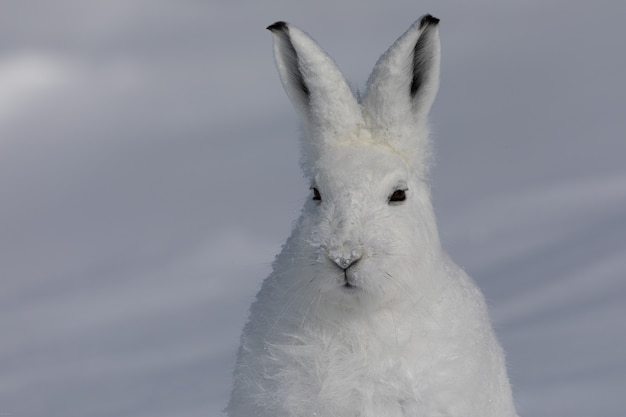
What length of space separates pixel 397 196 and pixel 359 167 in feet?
1.08

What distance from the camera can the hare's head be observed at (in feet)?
21.9

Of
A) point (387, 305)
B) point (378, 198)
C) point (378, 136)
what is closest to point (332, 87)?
point (378, 136)

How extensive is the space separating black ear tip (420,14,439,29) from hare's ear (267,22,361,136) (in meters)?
0.67

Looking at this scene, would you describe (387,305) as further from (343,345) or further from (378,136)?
(378,136)

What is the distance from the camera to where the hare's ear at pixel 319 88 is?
7.31 meters

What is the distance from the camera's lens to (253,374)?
24.0 feet

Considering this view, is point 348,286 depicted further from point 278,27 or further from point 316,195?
point 278,27

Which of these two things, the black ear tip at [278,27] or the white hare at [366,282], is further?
the black ear tip at [278,27]

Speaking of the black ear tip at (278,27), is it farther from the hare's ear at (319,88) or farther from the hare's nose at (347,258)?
the hare's nose at (347,258)

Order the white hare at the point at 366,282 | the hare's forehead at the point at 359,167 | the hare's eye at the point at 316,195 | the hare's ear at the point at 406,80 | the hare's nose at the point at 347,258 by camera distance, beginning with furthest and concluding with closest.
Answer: the hare's ear at the point at 406,80
the hare's eye at the point at 316,195
the hare's forehead at the point at 359,167
the white hare at the point at 366,282
the hare's nose at the point at 347,258

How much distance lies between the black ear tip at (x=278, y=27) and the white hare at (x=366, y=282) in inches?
0.4

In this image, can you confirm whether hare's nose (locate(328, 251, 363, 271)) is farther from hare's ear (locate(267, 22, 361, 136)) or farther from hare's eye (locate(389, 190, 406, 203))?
hare's ear (locate(267, 22, 361, 136))

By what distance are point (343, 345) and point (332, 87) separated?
1.77m

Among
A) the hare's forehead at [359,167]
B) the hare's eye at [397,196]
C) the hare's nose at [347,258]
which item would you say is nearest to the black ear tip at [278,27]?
the hare's forehead at [359,167]
